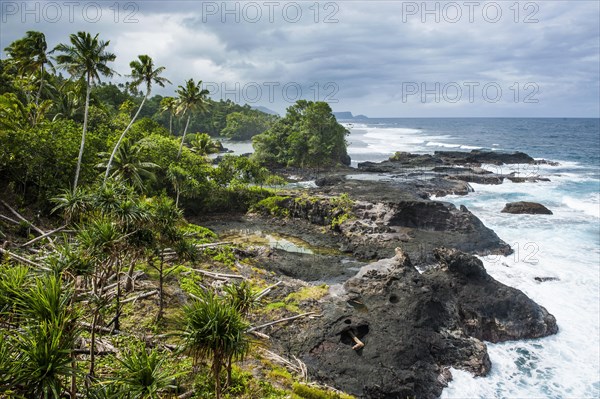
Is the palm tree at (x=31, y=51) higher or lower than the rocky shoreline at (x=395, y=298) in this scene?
higher

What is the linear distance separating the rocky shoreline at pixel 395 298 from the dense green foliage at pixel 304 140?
32794 mm

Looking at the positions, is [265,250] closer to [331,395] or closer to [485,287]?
[485,287]

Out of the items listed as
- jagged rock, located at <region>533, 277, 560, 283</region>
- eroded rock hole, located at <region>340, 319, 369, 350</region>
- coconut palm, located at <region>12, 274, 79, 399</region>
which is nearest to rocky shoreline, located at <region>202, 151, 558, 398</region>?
eroded rock hole, located at <region>340, 319, 369, 350</region>

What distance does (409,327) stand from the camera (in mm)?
18391

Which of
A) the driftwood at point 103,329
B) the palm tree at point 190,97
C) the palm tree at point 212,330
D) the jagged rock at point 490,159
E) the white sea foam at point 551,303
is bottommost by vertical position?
the white sea foam at point 551,303

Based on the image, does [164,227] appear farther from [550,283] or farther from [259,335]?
[550,283]

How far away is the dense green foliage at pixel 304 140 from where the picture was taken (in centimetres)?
7106

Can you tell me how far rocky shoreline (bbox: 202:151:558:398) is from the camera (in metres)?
16.5

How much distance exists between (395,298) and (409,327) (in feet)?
7.61

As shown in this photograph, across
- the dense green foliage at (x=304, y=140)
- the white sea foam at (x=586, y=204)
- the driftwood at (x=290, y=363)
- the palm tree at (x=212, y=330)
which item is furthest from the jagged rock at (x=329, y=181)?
the palm tree at (x=212, y=330)

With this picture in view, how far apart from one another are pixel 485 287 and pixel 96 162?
31822 millimetres

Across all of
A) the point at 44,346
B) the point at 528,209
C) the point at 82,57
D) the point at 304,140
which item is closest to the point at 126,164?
the point at 82,57

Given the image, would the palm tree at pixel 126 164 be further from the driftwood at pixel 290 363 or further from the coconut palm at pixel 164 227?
the driftwood at pixel 290 363

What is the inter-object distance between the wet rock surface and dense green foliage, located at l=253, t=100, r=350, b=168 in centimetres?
4947
